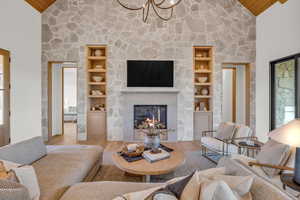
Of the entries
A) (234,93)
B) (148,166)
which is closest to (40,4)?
(148,166)

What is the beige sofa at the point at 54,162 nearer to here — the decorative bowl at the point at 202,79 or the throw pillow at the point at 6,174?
the throw pillow at the point at 6,174

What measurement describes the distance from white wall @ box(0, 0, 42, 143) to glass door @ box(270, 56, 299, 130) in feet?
19.8

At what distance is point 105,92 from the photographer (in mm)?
5207

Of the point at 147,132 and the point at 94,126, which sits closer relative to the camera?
the point at 147,132

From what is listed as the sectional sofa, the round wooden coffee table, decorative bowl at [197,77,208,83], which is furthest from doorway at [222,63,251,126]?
the sectional sofa

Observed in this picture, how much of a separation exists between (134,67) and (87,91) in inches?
60.4

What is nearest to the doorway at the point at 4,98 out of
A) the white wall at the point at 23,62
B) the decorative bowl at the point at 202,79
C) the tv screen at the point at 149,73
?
the white wall at the point at 23,62

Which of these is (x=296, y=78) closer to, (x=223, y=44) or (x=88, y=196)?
(x=223, y=44)

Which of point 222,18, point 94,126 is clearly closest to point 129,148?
point 94,126

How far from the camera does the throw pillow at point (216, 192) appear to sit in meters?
0.94

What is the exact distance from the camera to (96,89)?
534cm

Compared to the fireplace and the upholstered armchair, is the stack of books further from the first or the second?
the fireplace

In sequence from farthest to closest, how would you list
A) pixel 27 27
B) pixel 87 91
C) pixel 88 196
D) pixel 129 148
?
pixel 87 91 < pixel 27 27 < pixel 129 148 < pixel 88 196

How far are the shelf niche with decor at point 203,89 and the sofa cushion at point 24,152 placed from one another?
13.0ft
